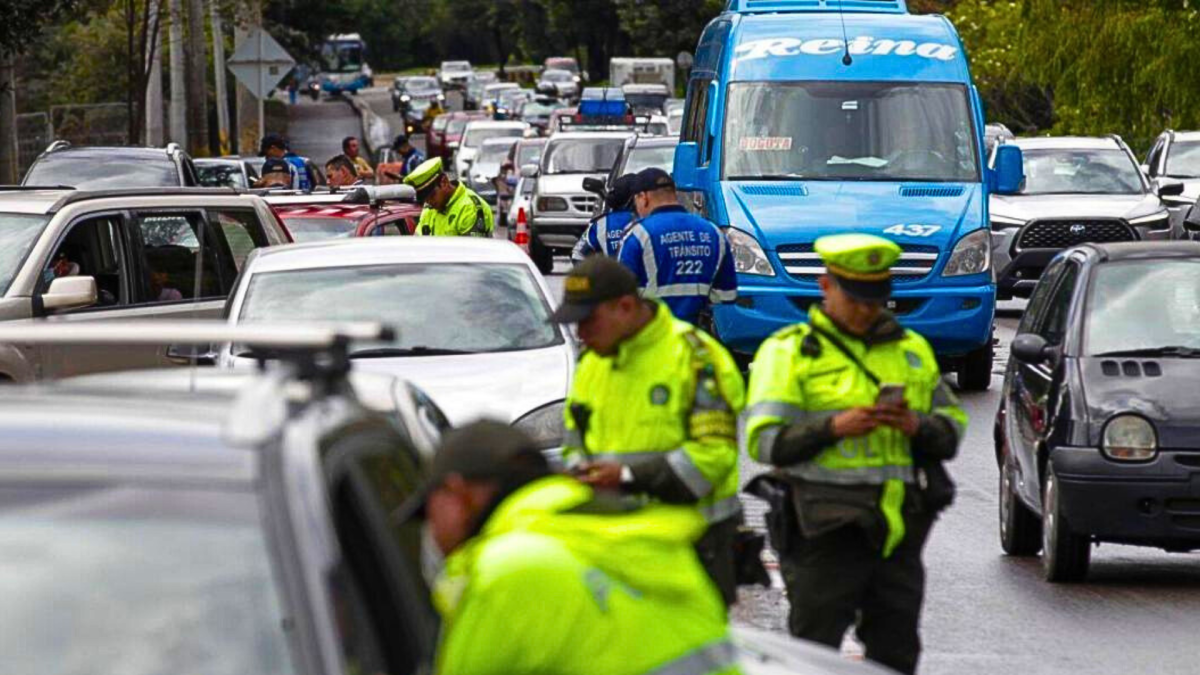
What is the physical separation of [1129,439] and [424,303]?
10.4 ft

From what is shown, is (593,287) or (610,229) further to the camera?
(610,229)

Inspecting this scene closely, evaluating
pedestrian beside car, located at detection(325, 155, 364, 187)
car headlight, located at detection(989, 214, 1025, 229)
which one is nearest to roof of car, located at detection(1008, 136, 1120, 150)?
car headlight, located at detection(989, 214, 1025, 229)

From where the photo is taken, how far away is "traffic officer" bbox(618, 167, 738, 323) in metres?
12.2

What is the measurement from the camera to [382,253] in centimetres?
1216

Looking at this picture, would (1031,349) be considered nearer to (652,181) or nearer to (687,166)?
(652,181)

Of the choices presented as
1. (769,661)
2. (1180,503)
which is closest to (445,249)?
(1180,503)

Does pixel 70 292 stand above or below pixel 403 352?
below

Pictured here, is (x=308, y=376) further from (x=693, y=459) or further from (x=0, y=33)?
(x=0, y=33)

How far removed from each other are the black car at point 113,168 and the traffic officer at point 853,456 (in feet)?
60.6

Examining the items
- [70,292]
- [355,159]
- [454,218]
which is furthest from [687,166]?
[355,159]

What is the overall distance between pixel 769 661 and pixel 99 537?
180 cm

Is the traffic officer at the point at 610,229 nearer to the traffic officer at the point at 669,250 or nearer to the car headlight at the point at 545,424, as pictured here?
the traffic officer at the point at 669,250

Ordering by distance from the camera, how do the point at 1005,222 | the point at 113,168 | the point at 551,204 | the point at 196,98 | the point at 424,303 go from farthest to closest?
1. the point at 196,98
2. the point at 551,204
3. the point at 1005,222
4. the point at 113,168
5. the point at 424,303

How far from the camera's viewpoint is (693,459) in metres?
7.09
